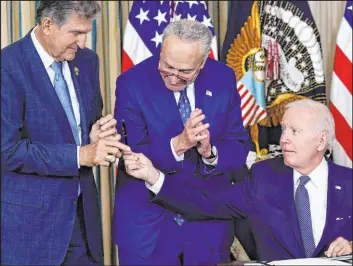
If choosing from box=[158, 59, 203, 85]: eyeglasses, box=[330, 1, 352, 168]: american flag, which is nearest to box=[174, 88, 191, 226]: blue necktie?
box=[158, 59, 203, 85]: eyeglasses

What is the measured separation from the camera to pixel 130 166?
2.63 m

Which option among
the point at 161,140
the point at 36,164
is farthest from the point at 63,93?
the point at 161,140

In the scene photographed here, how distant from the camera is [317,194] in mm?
2916

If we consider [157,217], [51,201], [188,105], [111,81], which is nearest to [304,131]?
[188,105]

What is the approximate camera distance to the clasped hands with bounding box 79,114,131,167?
106 inches

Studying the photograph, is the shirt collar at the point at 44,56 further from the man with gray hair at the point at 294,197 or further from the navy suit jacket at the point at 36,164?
the man with gray hair at the point at 294,197

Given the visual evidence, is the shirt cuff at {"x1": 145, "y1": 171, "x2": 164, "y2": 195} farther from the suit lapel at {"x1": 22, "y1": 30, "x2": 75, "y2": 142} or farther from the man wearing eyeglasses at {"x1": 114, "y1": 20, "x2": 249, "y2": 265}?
the suit lapel at {"x1": 22, "y1": 30, "x2": 75, "y2": 142}

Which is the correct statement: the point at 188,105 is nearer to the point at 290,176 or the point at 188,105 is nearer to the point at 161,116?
the point at 161,116

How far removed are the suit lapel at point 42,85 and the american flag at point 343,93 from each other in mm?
2447

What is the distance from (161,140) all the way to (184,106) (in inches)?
7.6

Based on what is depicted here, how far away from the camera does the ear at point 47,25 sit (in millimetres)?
2715

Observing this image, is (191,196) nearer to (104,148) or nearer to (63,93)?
(104,148)

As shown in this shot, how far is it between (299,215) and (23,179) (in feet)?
3.64

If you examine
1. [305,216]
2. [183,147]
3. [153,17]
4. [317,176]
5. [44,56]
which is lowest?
[305,216]
